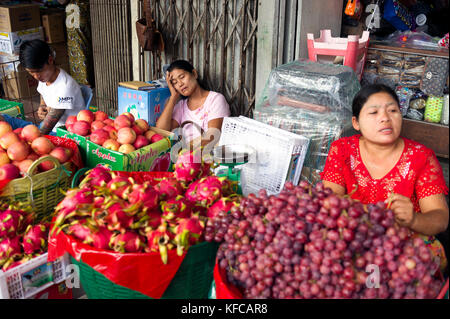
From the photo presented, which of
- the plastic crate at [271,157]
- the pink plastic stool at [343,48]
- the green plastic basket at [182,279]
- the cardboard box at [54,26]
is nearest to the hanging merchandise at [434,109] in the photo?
the pink plastic stool at [343,48]

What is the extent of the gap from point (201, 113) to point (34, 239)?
73.7 inches

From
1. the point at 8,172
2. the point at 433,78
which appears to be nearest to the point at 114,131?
the point at 8,172

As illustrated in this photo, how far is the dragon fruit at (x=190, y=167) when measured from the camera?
5.24 feet

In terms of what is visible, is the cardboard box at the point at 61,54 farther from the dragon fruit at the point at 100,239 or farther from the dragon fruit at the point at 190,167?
the dragon fruit at the point at 100,239

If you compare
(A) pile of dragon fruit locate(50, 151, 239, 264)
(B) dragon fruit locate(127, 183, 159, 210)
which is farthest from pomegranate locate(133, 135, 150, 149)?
(B) dragon fruit locate(127, 183, 159, 210)

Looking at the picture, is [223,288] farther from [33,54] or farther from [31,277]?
[33,54]

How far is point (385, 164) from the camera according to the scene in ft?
6.02

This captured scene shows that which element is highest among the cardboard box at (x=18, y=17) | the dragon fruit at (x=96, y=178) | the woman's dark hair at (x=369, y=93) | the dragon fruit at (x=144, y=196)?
the cardboard box at (x=18, y=17)

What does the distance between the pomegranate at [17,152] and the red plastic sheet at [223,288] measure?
1.29 meters

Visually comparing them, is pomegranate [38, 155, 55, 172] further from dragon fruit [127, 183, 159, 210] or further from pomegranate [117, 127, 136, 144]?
dragon fruit [127, 183, 159, 210]

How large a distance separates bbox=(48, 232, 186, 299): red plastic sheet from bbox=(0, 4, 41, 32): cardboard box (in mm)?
5307

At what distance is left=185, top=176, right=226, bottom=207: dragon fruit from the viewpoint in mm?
1444
